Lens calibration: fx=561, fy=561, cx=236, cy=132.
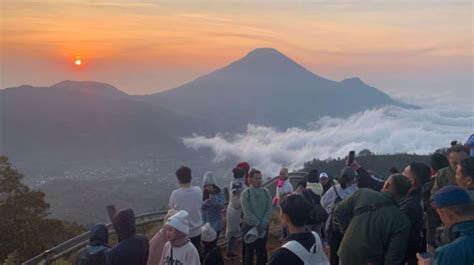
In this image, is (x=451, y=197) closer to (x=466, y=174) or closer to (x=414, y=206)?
(x=466, y=174)

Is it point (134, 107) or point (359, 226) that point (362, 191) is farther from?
point (134, 107)

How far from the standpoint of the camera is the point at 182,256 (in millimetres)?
4477

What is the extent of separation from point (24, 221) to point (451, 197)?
12.3 meters

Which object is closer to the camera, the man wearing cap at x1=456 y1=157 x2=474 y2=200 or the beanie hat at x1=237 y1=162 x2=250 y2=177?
the man wearing cap at x1=456 y1=157 x2=474 y2=200

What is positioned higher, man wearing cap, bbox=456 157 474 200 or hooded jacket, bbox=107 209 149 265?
man wearing cap, bbox=456 157 474 200

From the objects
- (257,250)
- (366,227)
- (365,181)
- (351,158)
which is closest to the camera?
(366,227)

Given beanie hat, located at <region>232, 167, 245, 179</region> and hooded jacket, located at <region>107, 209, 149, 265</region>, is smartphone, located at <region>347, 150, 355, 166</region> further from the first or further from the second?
hooded jacket, located at <region>107, 209, 149, 265</region>

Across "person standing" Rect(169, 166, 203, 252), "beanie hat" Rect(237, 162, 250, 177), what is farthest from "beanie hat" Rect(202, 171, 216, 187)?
"person standing" Rect(169, 166, 203, 252)

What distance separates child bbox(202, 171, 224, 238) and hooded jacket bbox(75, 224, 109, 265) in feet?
9.07

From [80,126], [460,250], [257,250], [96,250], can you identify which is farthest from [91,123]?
[460,250]

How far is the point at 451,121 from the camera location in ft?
474

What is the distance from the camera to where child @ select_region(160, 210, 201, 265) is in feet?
14.6

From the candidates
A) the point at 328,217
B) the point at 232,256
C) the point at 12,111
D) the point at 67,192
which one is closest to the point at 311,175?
the point at 328,217

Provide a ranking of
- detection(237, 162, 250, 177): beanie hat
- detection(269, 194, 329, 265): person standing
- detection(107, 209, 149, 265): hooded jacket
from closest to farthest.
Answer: detection(269, 194, 329, 265): person standing < detection(107, 209, 149, 265): hooded jacket < detection(237, 162, 250, 177): beanie hat
